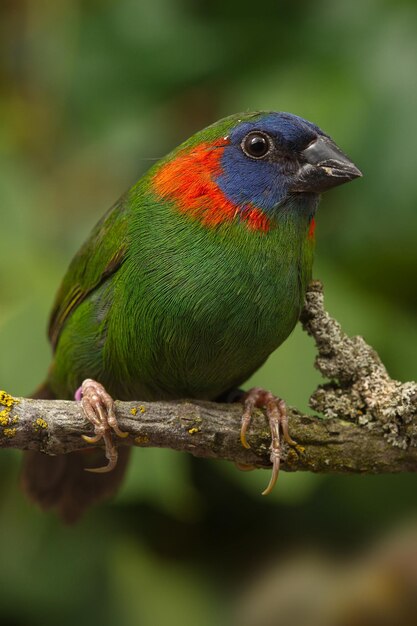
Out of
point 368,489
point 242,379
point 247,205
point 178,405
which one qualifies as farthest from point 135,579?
point 247,205

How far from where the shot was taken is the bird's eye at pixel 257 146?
278 centimetres

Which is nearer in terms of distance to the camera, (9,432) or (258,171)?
(9,432)

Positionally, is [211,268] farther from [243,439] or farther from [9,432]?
[9,432]

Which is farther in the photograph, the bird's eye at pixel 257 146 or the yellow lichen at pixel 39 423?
the bird's eye at pixel 257 146

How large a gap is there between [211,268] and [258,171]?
322 millimetres

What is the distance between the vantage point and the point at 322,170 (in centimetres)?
272

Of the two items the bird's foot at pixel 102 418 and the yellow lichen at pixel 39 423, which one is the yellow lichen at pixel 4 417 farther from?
the bird's foot at pixel 102 418

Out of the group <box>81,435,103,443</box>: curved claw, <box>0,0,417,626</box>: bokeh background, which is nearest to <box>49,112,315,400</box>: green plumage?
<box>81,435,103,443</box>: curved claw

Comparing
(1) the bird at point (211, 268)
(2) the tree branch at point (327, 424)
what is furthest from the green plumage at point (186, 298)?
(2) the tree branch at point (327, 424)

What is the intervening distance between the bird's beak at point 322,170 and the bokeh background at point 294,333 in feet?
3.33

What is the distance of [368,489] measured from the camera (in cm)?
400

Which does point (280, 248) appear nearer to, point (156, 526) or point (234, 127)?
point (234, 127)

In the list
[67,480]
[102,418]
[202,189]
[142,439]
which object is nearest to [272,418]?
[142,439]

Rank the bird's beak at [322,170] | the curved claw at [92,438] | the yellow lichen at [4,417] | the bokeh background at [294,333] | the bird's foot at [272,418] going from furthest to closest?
the bokeh background at [294,333] → the bird's beak at [322,170] → the bird's foot at [272,418] → the curved claw at [92,438] → the yellow lichen at [4,417]
